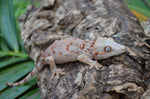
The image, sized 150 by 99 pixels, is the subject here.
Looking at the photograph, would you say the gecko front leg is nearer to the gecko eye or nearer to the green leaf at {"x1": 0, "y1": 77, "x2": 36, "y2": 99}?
the gecko eye

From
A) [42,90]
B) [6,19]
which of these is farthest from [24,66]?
[6,19]

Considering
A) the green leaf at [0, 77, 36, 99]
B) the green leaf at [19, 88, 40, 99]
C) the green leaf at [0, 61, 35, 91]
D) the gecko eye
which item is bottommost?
the green leaf at [19, 88, 40, 99]

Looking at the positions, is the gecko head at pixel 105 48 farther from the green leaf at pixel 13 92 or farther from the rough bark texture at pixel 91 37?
the green leaf at pixel 13 92

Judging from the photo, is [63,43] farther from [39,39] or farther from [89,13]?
[89,13]

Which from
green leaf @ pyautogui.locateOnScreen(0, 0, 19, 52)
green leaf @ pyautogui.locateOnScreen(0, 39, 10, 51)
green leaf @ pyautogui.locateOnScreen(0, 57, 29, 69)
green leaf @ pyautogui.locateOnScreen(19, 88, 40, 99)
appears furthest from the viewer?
green leaf @ pyautogui.locateOnScreen(0, 0, 19, 52)

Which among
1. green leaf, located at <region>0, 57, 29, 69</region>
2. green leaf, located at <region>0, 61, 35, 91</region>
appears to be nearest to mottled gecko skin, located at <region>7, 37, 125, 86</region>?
green leaf, located at <region>0, 61, 35, 91</region>

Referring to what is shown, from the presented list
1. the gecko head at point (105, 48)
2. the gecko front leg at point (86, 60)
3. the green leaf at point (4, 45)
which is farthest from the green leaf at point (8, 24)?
the gecko head at point (105, 48)

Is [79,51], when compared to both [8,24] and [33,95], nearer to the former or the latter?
[33,95]

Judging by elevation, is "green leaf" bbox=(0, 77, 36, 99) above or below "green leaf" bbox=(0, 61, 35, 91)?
below
